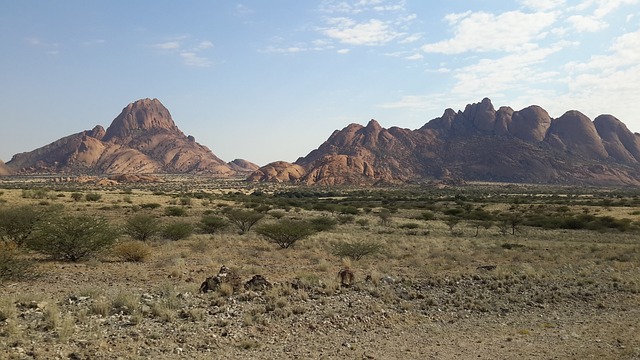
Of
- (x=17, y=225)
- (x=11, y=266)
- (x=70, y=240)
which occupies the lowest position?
(x=11, y=266)

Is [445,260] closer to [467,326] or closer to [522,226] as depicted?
[467,326]

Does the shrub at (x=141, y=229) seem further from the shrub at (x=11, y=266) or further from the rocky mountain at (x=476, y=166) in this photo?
the rocky mountain at (x=476, y=166)

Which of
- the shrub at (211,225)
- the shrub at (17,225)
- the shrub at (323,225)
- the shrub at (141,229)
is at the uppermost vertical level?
the shrub at (17,225)

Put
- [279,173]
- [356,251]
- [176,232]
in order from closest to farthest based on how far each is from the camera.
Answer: [356,251], [176,232], [279,173]

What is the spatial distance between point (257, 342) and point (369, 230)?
25658 millimetres

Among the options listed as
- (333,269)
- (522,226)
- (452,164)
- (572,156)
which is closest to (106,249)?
(333,269)

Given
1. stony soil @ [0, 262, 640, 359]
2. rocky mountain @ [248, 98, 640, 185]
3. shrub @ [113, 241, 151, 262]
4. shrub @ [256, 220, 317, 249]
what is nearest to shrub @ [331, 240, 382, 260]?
shrub @ [256, 220, 317, 249]

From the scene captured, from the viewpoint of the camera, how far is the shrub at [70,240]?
54.1 ft

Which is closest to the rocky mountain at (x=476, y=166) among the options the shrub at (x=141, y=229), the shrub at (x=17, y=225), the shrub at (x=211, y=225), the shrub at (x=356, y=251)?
the shrub at (x=211, y=225)

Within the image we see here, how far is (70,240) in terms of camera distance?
653 inches

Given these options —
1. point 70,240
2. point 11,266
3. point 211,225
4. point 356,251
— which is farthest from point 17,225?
point 356,251

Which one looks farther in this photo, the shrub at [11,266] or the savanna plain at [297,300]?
the shrub at [11,266]

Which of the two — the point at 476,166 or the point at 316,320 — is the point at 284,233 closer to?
the point at 316,320

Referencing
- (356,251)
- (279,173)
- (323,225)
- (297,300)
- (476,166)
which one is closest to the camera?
(297,300)
